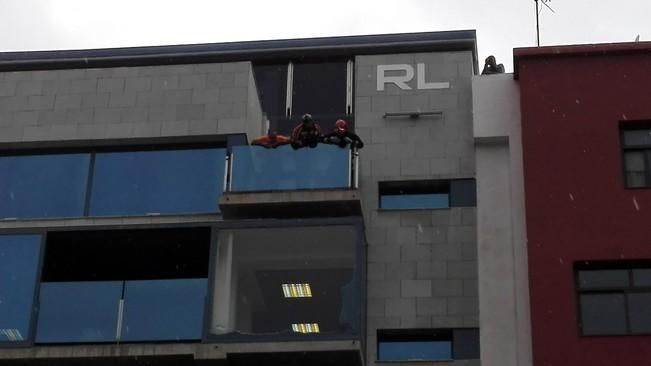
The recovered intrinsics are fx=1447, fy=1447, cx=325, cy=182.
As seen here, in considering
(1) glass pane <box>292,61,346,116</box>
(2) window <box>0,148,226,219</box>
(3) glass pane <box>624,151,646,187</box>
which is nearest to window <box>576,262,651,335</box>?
(3) glass pane <box>624,151,646,187</box>

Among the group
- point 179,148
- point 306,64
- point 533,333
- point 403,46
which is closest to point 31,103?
point 179,148

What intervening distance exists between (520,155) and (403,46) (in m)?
4.53

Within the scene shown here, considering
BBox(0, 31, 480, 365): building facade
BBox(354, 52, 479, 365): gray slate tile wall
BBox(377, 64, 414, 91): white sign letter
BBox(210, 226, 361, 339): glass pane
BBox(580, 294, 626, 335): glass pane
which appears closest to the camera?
BBox(580, 294, 626, 335): glass pane

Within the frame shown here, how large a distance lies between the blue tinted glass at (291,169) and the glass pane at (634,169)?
19.5 feet

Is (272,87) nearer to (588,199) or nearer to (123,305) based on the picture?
(123,305)

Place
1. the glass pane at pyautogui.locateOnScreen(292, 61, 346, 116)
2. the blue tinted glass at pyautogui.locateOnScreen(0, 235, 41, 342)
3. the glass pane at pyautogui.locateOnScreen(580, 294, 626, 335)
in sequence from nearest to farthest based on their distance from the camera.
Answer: the glass pane at pyautogui.locateOnScreen(580, 294, 626, 335), the blue tinted glass at pyautogui.locateOnScreen(0, 235, 41, 342), the glass pane at pyautogui.locateOnScreen(292, 61, 346, 116)

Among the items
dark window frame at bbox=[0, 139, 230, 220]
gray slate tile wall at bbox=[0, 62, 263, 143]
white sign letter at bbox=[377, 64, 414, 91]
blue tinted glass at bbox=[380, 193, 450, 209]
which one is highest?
white sign letter at bbox=[377, 64, 414, 91]

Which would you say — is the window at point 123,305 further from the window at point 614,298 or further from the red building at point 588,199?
the window at point 614,298

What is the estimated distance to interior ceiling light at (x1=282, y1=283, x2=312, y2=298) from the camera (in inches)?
1194

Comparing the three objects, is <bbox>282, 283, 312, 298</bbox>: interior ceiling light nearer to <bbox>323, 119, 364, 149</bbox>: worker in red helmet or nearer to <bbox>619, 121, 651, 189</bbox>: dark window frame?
<bbox>323, 119, 364, 149</bbox>: worker in red helmet

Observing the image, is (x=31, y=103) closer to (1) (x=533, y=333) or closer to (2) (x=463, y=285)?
(2) (x=463, y=285)

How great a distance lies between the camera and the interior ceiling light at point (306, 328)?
29.5 metres

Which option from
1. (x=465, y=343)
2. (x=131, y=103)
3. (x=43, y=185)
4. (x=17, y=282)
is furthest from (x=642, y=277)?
(x=43, y=185)

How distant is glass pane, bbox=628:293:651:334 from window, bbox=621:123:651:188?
256 centimetres
